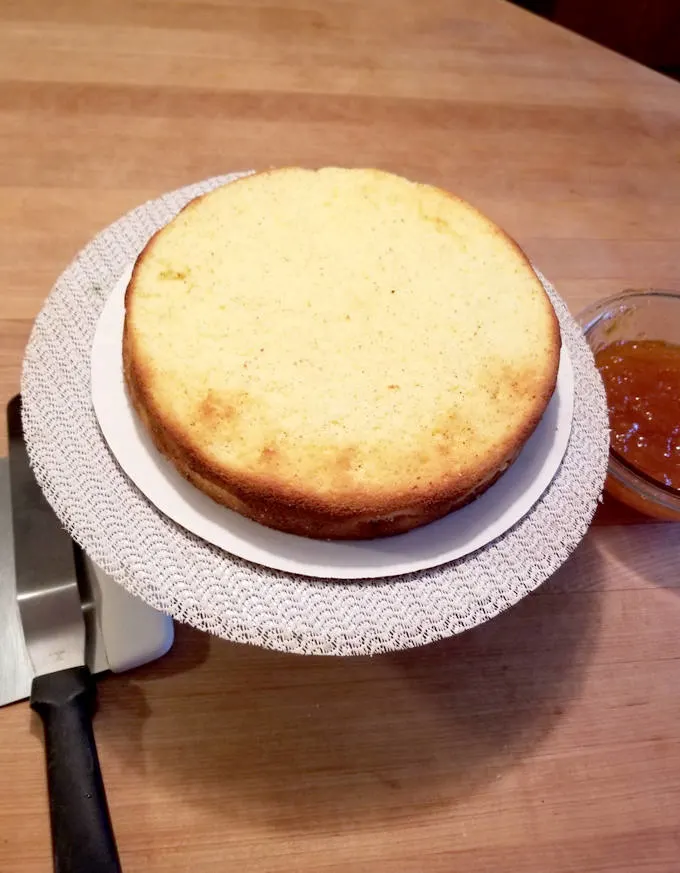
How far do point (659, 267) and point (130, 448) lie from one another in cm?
84

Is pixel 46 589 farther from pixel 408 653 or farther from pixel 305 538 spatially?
pixel 408 653

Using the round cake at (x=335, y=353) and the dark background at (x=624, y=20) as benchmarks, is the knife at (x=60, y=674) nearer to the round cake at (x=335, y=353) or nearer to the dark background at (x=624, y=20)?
the round cake at (x=335, y=353)

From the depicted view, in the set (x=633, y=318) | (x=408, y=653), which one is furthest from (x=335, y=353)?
(x=633, y=318)

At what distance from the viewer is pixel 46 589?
0.65 meters

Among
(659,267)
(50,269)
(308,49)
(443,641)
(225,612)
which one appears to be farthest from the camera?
(308,49)

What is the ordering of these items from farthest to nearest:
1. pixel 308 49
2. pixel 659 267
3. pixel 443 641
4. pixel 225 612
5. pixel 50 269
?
pixel 308 49 → pixel 659 267 → pixel 50 269 → pixel 443 641 → pixel 225 612

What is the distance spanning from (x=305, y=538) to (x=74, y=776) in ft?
0.85

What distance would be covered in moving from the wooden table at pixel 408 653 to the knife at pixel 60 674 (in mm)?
54

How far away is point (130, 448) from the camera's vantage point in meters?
0.64

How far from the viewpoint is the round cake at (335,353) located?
0.59 m

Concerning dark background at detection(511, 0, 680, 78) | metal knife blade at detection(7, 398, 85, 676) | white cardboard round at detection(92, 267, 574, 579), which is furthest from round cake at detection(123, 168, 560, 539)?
dark background at detection(511, 0, 680, 78)

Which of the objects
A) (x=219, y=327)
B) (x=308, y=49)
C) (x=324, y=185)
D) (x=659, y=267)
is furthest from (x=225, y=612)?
(x=308, y=49)

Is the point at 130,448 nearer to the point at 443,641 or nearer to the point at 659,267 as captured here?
the point at 443,641

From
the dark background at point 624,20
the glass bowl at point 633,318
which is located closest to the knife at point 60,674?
the glass bowl at point 633,318
